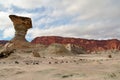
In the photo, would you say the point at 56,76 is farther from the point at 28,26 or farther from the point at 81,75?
the point at 28,26

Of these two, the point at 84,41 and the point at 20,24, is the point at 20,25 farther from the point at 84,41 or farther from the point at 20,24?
the point at 84,41

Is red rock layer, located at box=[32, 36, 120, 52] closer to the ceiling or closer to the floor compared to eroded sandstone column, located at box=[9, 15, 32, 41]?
closer to the ceiling

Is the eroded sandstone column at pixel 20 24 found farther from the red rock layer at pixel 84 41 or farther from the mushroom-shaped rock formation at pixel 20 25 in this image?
the red rock layer at pixel 84 41

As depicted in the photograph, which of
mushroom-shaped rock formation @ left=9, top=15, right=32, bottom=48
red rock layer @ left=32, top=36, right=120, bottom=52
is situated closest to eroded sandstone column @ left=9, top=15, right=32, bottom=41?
mushroom-shaped rock formation @ left=9, top=15, right=32, bottom=48

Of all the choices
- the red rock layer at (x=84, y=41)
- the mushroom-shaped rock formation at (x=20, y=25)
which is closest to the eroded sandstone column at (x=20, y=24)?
the mushroom-shaped rock formation at (x=20, y=25)

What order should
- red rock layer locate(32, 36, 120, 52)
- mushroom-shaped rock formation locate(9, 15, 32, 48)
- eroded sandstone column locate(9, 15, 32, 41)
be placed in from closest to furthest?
mushroom-shaped rock formation locate(9, 15, 32, 48)
eroded sandstone column locate(9, 15, 32, 41)
red rock layer locate(32, 36, 120, 52)

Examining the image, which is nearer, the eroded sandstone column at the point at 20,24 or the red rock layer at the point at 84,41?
the eroded sandstone column at the point at 20,24

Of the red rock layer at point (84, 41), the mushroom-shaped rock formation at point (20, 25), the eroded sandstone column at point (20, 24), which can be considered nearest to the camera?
the mushroom-shaped rock formation at point (20, 25)

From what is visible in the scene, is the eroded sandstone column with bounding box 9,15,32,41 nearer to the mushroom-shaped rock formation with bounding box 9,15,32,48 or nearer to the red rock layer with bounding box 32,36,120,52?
the mushroom-shaped rock formation with bounding box 9,15,32,48

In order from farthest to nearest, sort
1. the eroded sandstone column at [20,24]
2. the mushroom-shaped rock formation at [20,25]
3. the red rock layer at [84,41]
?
1. the red rock layer at [84,41]
2. the eroded sandstone column at [20,24]
3. the mushroom-shaped rock formation at [20,25]

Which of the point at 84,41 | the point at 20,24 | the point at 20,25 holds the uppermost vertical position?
the point at 84,41

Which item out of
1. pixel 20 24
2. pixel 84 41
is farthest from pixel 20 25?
pixel 84 41

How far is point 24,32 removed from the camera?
39.0m

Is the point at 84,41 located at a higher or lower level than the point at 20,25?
higher
